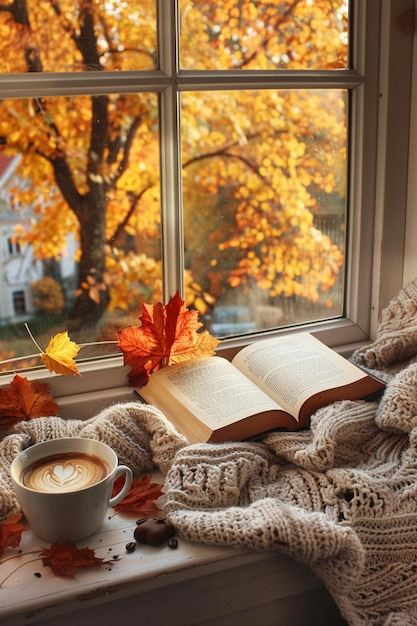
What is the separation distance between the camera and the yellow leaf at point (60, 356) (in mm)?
1222

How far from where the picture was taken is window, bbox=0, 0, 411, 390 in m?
1.20

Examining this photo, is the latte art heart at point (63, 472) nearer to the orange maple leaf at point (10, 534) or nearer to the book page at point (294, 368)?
the orange maple leaf at point (10, 534)

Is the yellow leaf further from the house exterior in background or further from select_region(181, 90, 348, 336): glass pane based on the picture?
select_region(181, 90, 348, 336): glass pane

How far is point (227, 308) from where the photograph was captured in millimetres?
1424

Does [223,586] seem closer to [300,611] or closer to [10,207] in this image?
[300,611]

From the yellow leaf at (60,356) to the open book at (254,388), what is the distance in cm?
13

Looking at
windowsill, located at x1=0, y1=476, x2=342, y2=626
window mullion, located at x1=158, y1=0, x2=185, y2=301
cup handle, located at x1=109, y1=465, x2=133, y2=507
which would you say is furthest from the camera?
window mullion, located at x1=158, y1=0, x2=185, y2=301

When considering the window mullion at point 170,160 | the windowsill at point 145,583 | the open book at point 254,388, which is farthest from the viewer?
the window mullion at point 170,160

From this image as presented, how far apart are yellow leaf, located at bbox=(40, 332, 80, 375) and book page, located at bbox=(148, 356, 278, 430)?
0.14m

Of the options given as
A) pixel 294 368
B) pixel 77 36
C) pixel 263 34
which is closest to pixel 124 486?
pixel 294 368

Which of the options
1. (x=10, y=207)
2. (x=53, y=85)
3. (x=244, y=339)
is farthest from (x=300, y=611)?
(x=53, y=85)

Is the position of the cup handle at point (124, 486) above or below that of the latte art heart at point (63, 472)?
below

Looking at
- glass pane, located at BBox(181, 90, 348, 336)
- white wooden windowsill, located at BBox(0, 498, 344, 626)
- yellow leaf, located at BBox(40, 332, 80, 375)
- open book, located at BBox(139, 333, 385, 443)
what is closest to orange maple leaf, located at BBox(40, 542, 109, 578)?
white wooden windowsill, located at BBox(0, 498, 344, 626)

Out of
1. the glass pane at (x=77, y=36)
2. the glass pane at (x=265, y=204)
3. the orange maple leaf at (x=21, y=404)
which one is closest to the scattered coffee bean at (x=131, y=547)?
the orange maple leaf at (x=21, y=404)
